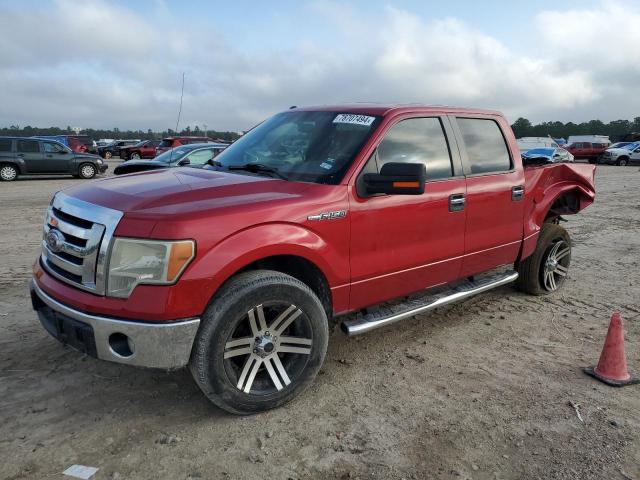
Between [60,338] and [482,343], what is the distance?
324cm

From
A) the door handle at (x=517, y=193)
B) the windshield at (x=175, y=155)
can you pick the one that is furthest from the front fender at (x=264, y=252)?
the windshield at (x=175, y=155)

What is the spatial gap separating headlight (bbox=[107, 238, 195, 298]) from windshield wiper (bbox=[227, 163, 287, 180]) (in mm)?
1084

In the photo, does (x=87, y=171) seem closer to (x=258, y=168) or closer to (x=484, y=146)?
(x=258, y=168)

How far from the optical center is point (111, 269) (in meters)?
2.76

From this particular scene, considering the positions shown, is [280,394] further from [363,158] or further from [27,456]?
[363,158]

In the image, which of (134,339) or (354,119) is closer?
(134,339)

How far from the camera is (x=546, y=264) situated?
18.1 feet

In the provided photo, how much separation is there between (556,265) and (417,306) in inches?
101

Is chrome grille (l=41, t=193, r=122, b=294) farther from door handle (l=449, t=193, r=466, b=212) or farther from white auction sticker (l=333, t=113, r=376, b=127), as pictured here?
door handle (l=449, t=193, r=466, b=212)

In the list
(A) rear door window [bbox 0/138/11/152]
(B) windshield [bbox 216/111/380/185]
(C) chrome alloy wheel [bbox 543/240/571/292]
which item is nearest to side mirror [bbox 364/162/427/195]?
(B) windshield [bbox 216/111/380/185]

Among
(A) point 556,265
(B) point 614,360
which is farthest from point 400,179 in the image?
(A) point 556,265

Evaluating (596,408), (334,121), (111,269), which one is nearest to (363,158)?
(334,121)

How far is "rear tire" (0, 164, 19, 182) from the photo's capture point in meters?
18.3

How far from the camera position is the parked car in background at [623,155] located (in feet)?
116
